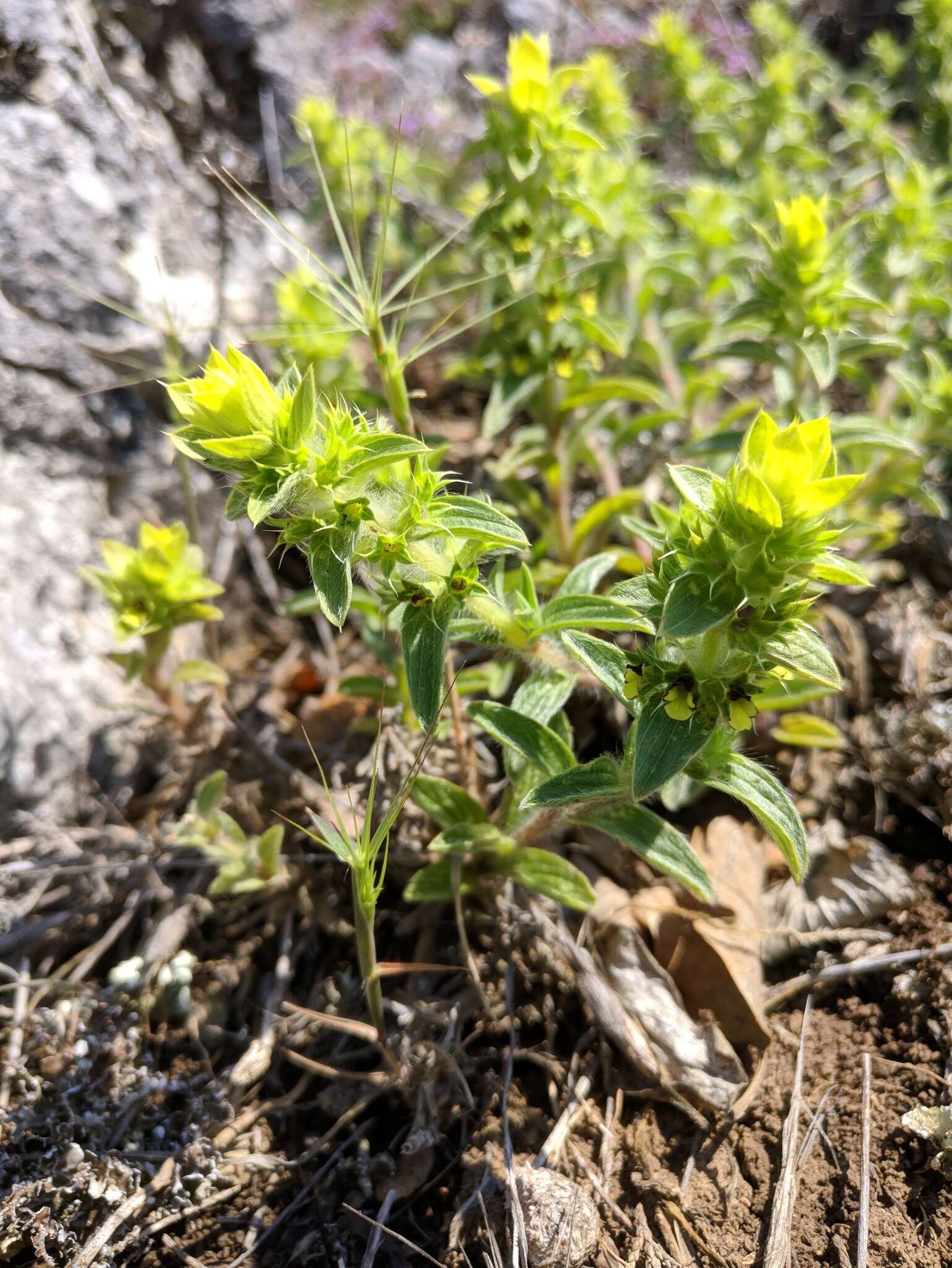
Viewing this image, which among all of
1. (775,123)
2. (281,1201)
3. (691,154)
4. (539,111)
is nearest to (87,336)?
(539,111)

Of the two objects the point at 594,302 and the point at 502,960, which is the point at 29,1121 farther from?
the point at 594,302

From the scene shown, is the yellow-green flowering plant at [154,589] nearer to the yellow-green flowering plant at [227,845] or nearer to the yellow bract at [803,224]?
the yellow-green flowering plant at [227,845]

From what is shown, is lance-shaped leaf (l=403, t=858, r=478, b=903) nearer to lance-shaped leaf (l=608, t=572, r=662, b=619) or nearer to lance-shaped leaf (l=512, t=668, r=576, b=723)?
lance-shaped leaf (l=512, t=668, r=576, b=723)

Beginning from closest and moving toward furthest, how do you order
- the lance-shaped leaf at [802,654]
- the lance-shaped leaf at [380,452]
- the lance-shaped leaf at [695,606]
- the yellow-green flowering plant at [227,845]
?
the lance-shaped leaf at [695,606] < the lance-shaped leaf at [802,654] < the lance-shaped leaf at [380,452] < the yellow-green flowering plant at [227,845]

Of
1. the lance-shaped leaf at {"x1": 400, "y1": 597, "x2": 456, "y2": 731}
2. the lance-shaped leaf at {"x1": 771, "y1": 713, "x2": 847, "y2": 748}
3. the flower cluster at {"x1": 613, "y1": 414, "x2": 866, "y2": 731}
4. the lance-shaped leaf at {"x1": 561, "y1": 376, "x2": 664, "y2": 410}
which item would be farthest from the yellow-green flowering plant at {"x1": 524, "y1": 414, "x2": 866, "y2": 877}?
the lance-shaped leaf at {"x1": 561, "y1": 376, "x2": 664, "y2": 410}

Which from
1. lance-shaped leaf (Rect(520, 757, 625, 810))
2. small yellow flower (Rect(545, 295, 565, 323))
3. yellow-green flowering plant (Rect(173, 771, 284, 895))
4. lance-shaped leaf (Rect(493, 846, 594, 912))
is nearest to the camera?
lance-shaped leaf (Rect(520, 757, 625, 810))

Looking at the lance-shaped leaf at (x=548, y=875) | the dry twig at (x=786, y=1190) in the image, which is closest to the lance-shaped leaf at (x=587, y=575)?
the lance-shaped leaf at (x=548, y=875)
